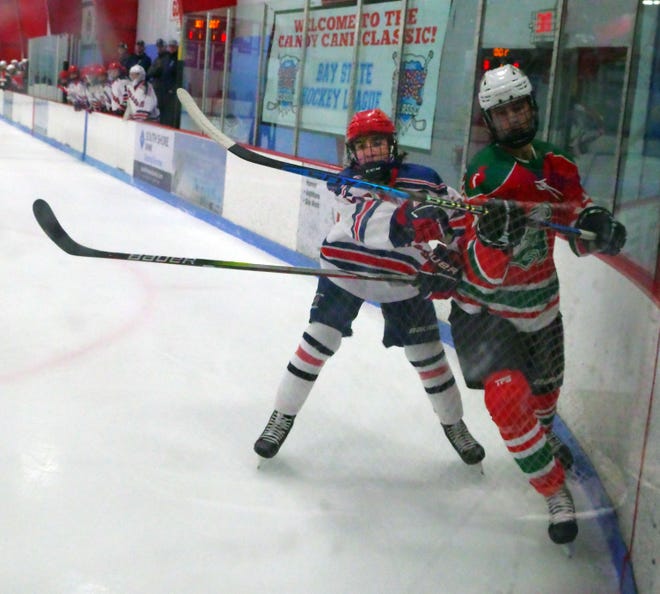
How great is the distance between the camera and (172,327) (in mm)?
2971

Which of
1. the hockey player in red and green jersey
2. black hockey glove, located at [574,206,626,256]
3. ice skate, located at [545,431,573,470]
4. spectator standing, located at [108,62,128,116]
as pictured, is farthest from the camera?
spectator standing, located at [108,62,128,116]

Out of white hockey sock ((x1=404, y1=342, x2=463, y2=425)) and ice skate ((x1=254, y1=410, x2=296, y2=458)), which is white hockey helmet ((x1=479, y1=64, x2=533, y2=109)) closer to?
white hockey sock ((x1=404, y1=342, x2=463, y2=425))

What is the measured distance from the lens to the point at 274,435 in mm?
1932

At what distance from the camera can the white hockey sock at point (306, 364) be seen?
188cm

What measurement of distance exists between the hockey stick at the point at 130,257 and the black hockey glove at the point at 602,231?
1.21 feet

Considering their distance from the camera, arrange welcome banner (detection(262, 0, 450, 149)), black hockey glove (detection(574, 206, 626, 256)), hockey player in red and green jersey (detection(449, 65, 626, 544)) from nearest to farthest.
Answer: black hockey glove (detection(574, 206, 626, 256)) < hockey player in red and green jersey (detection(449, 65, 626, 544)) < welcome banner (detection(262, 0, 450, 149))

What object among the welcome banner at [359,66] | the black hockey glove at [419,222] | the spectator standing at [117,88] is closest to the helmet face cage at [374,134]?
the black hockey glove at [419,222]

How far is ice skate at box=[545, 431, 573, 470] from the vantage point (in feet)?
5.82

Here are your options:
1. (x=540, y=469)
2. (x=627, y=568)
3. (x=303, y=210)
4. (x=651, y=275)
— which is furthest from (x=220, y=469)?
(x=303, y=210)

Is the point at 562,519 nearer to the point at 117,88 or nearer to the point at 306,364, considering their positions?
the point at 306,364

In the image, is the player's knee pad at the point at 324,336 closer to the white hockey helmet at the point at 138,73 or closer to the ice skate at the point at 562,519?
the ice skate at the point at 562,519

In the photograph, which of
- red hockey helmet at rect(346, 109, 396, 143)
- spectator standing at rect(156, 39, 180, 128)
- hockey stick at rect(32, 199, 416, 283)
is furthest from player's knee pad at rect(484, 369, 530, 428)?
spectator standing at rect(156, 39, 180, 128)

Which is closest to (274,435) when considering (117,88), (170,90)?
(170,90)

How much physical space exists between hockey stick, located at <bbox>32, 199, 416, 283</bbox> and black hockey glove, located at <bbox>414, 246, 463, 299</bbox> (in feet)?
0.21
